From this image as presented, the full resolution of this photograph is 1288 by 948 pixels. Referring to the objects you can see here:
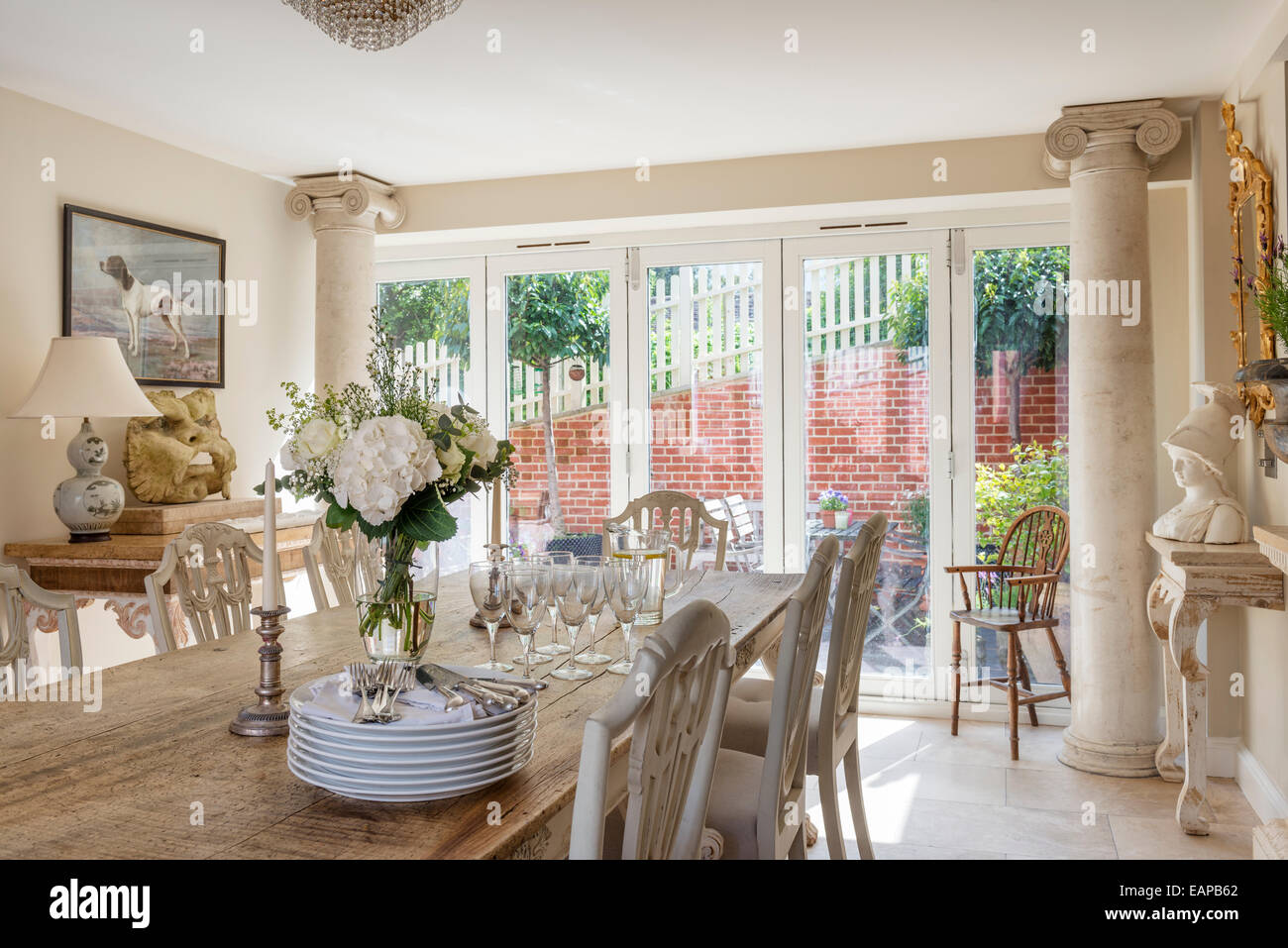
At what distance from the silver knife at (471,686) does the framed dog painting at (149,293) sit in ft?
9.77

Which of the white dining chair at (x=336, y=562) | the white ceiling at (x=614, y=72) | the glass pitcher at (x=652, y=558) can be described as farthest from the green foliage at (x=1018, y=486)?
the white dining chair at (x=336, y=562)

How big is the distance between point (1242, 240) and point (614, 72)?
2271mm

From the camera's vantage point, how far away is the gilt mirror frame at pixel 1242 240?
3.27 metres

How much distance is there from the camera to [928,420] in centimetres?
472

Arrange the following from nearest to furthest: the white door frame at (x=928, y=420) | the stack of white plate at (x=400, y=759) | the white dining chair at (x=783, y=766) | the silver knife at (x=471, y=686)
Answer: the stack of white plate at (x=400, y=759), the silver knife at (x=471, y=686), the white dining chair at (x=783, y=766), the white door frame at (x=928, y=420)

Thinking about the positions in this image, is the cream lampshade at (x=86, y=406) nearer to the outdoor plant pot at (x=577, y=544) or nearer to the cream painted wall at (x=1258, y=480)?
the outdoor plant pot at (x=577, y=544)

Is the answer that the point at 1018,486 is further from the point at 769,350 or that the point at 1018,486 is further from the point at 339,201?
the point at 339,201

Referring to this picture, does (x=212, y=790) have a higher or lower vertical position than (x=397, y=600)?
lower

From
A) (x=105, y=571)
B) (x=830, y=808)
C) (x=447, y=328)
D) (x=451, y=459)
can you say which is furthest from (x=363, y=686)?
(x=447, y=328)

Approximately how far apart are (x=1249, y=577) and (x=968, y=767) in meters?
1.30

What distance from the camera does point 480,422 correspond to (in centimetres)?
179

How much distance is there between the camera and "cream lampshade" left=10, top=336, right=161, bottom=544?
3381 millimetres

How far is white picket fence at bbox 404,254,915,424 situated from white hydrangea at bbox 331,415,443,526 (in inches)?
125
